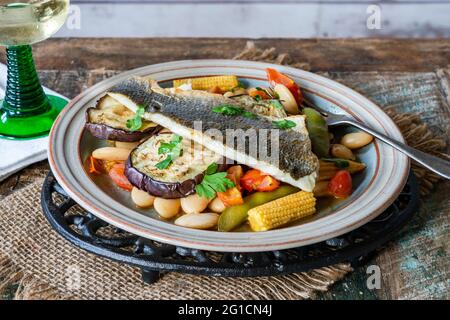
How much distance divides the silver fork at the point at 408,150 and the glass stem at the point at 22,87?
1.17m

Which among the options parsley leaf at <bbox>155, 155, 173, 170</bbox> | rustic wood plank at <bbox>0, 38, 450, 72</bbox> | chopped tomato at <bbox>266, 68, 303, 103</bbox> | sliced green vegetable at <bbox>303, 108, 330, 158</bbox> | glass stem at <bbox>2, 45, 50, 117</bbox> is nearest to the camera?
parsley leaf at <bbox>155, 155, 173, 170</bbox>

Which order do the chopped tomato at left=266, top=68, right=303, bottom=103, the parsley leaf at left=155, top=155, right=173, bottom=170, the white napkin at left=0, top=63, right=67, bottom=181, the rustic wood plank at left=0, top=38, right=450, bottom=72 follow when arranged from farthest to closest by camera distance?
the rustic wood plank at left=0, top=38, right=450, bottom=72 < the chopped tomato at left=266, top=68, right=303, bottom=103 < the white napkin at left=0, top=63, right=67, bottom=181 < the parsley leaf at left=155, top=155, right=173, bottom=170

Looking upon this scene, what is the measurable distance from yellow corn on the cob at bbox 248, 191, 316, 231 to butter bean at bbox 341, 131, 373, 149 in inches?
15.9

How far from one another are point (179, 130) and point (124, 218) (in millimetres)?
416

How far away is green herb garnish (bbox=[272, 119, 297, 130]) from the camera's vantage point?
222 centimetres

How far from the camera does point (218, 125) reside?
221 centimetres

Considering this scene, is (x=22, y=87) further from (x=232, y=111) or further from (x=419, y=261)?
(x=419, y=261)

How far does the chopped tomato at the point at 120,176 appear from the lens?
2211mm

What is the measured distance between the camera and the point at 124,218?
1958 mm

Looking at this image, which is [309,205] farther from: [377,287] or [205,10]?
[205,10]

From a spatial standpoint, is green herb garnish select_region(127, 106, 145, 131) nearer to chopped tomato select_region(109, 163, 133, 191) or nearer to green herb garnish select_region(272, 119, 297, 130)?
chopped tomato select_region(109, 163, 133, 191)

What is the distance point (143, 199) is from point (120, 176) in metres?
0.15

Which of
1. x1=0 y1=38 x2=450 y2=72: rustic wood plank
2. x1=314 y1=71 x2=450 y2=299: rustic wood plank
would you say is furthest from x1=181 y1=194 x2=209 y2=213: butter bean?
x1=0 y1=38 x2=450 y2=72: rustic wood plank

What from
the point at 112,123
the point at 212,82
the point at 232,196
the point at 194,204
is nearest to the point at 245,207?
the point at 232,196
